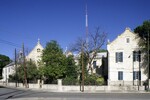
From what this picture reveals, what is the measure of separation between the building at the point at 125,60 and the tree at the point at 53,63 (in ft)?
31.3

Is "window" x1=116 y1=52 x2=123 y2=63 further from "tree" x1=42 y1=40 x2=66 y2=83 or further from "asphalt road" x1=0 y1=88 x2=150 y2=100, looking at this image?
"asphalt road" x1=0 y1=88 x2=150 y2=100

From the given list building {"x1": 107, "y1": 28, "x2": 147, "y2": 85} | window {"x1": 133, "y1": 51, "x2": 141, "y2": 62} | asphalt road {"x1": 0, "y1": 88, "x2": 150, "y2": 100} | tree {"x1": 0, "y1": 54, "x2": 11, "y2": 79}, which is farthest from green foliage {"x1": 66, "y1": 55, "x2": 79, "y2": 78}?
tree {"x1": 0, "y1": 54, "x2": 11, "y2": 79}

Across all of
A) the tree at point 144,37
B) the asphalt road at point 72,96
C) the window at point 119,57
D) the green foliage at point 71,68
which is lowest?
the asphalt road at point 72,96

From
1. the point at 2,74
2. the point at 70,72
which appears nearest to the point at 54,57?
the point at 70,72

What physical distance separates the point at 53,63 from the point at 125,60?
1400 centimetres

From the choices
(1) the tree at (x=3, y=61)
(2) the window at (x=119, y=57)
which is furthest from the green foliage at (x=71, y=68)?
(1) the tree at (x=3, y=61)

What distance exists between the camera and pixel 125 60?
55719mm

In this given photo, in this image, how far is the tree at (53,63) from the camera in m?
58.7

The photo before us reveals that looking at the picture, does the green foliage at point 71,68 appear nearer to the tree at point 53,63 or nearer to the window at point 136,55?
the tree at point 53,63

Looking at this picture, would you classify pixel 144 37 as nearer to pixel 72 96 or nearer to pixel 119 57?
pixel 119 57

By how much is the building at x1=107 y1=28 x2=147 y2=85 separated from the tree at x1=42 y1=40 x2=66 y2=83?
31.3ft

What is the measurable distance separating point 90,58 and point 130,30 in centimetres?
1188

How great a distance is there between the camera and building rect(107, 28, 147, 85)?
54594 mm

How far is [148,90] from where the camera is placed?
45969 millimetres
